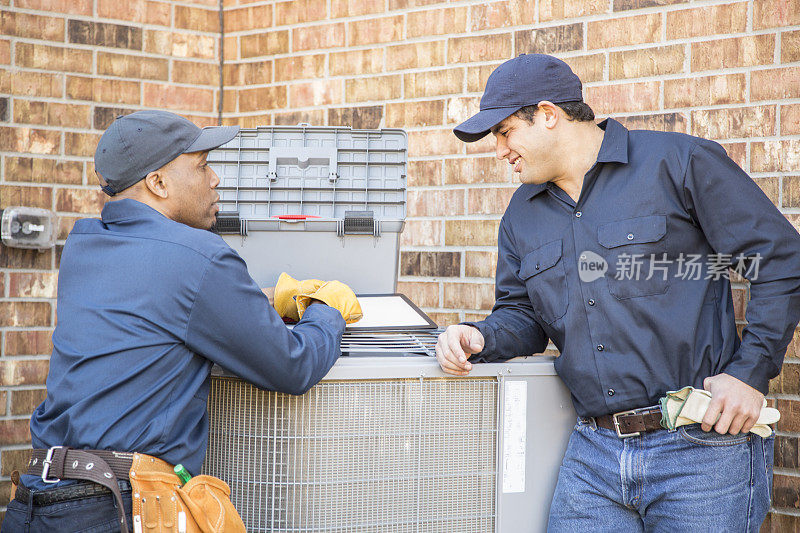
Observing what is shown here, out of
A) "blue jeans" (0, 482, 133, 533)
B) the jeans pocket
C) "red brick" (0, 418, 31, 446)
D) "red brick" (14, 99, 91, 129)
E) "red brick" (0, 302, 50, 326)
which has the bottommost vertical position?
"red brick" (0, 418, 31, 446)

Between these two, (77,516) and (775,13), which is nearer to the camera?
(77,516)

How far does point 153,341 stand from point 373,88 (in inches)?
81.8

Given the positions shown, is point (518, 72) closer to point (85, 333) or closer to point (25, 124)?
point (85, 333)

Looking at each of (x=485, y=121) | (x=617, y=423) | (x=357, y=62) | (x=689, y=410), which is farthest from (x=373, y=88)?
(x=689, y=410)

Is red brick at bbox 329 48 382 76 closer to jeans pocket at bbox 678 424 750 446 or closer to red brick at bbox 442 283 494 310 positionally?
red brick at bbox 442 283 494 310

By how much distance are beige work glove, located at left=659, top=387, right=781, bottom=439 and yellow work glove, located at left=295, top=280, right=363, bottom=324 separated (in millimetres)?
844

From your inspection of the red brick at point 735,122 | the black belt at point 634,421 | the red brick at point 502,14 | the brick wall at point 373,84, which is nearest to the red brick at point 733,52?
the brick wall at point 373,84

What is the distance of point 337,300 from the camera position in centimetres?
209

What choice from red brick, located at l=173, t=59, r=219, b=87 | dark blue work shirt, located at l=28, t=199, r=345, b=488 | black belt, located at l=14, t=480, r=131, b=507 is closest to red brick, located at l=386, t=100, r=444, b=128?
red brick, located at l=173, t=59, r=219, b=87

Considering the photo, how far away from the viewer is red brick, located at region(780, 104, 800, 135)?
251 cm

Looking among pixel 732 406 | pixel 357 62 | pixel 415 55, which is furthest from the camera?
pixel 357 62

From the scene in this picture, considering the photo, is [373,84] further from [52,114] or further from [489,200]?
[52,114]

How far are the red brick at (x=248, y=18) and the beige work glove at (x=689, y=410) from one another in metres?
2.71

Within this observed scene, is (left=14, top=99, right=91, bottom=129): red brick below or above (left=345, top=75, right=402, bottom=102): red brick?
below
